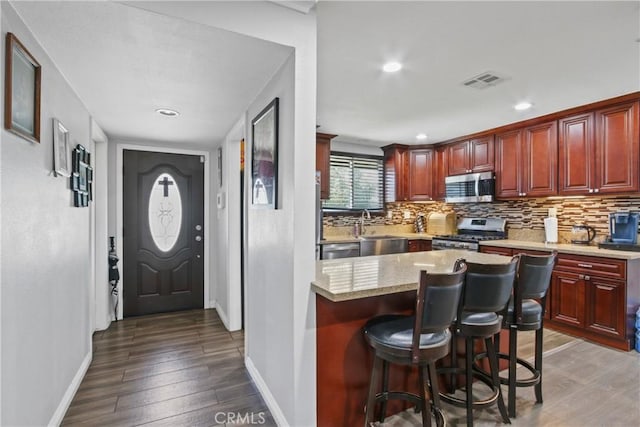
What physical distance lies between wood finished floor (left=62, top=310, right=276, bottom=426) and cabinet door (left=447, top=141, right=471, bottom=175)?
3.84m

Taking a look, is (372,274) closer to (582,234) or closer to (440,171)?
(582,234)

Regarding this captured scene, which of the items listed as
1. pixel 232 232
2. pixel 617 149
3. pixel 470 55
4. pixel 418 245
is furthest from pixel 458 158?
pixel 232 232

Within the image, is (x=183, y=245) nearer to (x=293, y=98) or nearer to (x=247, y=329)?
(x=247, y=329)

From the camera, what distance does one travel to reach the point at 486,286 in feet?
5.61

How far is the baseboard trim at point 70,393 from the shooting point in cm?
193

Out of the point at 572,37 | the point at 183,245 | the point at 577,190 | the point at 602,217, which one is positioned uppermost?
the point at 572,37

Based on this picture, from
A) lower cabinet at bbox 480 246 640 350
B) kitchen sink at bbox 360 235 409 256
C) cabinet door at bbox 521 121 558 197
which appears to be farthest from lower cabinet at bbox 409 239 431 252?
lower cabinet at bbox 480 246 640 350

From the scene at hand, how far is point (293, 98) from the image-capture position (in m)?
1.78

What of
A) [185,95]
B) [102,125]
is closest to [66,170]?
[185,95]

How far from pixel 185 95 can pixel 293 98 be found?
1.09m

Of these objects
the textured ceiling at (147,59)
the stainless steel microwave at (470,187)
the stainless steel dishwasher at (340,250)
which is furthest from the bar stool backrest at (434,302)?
the stainless steel microwave at (470,187)

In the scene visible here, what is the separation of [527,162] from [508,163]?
25cm

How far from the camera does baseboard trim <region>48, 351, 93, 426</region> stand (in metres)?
1.93

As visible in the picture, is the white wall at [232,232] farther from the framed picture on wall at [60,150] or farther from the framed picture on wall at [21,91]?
the framed picture on wall at [21,91]
